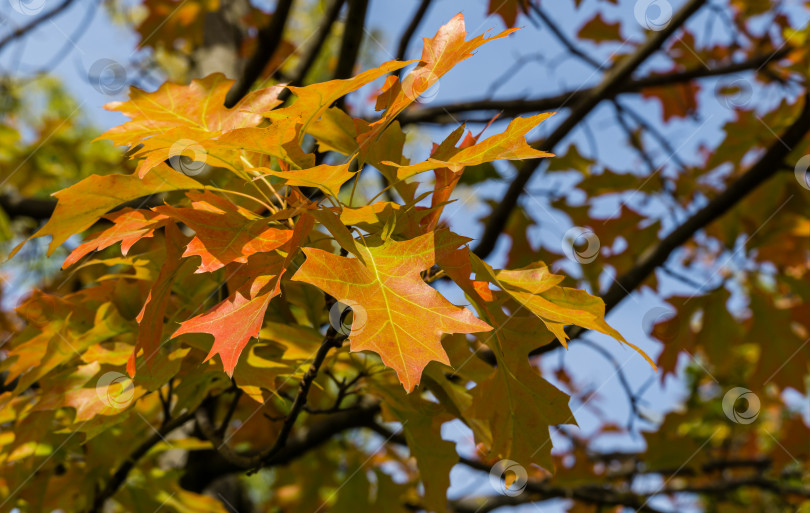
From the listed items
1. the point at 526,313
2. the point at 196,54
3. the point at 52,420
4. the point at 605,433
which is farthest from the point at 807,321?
the point at 196,54

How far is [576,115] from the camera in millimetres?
1521

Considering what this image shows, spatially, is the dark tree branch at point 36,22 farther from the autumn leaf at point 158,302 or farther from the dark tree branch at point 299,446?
the autumn leaf at point 158,302

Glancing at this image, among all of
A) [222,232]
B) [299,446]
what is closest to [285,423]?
[222,232]

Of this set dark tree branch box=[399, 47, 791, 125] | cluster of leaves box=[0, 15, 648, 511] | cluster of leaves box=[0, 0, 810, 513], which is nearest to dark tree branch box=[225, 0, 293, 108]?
cluster of leaves box=[0, 0, 810, 513]

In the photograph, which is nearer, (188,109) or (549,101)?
(188,109)

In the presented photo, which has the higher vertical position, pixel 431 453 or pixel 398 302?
pixel 398 302

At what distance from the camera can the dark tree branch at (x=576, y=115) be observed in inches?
57.2

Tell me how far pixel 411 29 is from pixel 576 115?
52cm

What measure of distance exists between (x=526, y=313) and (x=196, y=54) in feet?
5.73

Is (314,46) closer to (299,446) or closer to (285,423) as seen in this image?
(299,446)

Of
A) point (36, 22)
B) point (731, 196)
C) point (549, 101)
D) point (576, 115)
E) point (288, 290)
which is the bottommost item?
point (731, 196)

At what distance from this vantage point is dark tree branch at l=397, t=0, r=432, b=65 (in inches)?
68.4

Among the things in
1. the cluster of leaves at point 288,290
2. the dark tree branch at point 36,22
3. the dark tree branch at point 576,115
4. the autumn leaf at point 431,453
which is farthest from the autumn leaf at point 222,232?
the dark tree branch at point 36,22

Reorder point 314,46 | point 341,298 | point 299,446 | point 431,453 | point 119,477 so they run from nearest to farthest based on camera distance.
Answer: point 341,298
point 431,453
point 119,477
point 299,446
point 314,46
